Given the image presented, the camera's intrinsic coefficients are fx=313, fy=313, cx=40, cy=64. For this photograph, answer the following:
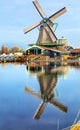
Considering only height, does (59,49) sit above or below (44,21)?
below

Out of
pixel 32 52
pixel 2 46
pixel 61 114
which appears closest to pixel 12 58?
pixel 32 52

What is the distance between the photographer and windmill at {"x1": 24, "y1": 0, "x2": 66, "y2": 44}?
214 ft

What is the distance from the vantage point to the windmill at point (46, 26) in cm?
6519

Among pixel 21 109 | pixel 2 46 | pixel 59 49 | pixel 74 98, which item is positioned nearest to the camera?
pixel 21 109

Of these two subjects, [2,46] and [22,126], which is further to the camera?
[2,46]

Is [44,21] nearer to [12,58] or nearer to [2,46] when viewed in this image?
[12,58]

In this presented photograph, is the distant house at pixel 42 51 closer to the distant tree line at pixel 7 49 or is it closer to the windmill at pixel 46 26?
the windmill at pixel 46 26

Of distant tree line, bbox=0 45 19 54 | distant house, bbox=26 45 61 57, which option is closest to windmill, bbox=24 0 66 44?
distant house, bbox=26 45 61 57

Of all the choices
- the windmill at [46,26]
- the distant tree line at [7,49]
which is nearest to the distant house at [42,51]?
the windmill at [46,26]

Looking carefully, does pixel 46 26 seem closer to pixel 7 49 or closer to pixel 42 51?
pixel 42 51

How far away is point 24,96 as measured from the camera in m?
16.7

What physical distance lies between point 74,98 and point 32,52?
178 feet

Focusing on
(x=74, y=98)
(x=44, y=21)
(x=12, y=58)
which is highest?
(x=44, y=21)

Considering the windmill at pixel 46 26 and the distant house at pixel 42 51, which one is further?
the distant house at pixel 42 51
